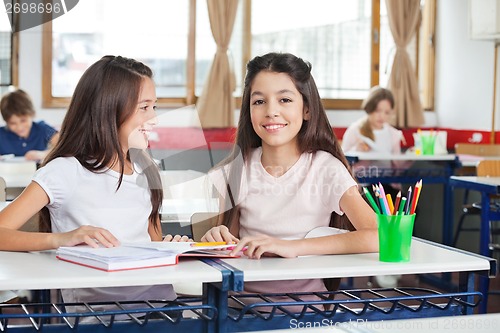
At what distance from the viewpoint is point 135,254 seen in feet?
5.27

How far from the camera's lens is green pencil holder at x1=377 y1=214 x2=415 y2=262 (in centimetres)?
172

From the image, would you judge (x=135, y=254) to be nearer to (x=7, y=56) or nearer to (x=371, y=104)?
(x=371, y=104)

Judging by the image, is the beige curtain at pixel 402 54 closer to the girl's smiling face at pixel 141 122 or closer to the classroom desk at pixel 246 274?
the girl's smiling face at pixel 141 122

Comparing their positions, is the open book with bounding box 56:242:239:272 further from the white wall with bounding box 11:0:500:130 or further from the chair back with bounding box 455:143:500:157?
the white wall with bounding box 11:0:500:130

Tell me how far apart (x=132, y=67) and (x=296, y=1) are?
4.77 m

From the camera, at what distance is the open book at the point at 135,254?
1.56m

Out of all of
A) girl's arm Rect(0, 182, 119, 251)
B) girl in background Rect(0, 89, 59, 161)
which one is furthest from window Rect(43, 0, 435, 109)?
girl's arm Rect(0, 182, 119, 251)

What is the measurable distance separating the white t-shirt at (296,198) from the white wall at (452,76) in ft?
13.1

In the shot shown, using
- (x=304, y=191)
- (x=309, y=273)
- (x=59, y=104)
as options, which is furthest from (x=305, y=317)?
(x=59, y=104)

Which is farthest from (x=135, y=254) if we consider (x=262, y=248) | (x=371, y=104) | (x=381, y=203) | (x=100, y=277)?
(x=371, y=104)

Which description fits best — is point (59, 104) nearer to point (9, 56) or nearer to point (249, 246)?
point (9, 56)

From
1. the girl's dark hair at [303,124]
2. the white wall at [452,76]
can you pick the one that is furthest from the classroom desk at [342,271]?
the white wall at [452,76]

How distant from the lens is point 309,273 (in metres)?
1.60

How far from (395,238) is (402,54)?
17.3ft
